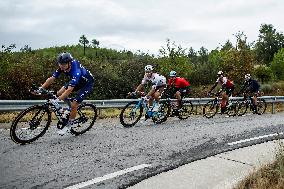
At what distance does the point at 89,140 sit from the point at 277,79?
6090cm

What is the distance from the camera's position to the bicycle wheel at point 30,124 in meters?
7.10

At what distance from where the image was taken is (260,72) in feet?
194

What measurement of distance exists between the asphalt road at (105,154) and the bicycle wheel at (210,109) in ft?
18.1

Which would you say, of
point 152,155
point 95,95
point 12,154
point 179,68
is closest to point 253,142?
point 152,155

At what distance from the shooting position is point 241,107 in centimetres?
1752

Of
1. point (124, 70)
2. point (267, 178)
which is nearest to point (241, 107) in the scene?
point (267, 178)

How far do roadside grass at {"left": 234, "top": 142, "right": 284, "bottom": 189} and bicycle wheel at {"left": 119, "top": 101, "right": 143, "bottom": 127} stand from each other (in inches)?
224

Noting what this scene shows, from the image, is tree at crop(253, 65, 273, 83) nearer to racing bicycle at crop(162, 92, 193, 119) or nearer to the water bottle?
racing bicycle at crop(162, 92, 193, 119)

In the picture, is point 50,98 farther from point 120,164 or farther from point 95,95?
point 95,95

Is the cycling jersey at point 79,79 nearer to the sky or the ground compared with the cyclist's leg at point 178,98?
nearer to the sky

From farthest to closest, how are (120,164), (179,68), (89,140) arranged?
(179,68) → (89,140) → (120,164)

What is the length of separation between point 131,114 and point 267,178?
6318 millimetres

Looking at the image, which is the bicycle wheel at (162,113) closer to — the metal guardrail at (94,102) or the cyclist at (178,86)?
the cyclist at (178,86)

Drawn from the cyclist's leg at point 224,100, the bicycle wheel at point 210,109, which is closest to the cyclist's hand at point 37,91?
the bicycle wheel at point 210,109
